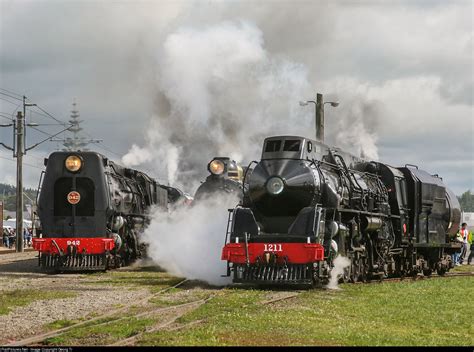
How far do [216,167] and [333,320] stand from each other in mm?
13989

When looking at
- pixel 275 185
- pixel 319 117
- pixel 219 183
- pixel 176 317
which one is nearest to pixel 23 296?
pixel 176 317

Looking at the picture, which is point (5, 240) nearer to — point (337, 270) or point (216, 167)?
point (216, 167)

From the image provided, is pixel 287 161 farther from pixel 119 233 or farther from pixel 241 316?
pixel 119 233

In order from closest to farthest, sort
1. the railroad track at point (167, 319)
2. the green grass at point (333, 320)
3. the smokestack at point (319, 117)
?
the railroad track at point (167, 319)
the green grass at point (333, 320)
the smokestack at point (319, 117)

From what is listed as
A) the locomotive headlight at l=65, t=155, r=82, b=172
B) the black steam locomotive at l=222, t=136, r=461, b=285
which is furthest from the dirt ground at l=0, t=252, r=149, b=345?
the locomotive headlight at l=65, t=155, r=82, b=172

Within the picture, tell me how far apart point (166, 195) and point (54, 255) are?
11.2 metres

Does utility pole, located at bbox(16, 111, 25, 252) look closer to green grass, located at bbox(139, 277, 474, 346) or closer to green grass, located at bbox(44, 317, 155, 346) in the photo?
→ green grass, located at bbox(139, 277, 474, 346)

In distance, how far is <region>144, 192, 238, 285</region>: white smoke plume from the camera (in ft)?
73.0

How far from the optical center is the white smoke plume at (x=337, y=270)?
1897 centimetres

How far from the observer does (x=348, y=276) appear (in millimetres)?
20234

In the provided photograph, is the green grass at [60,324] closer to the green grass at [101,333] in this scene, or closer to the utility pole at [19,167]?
the green grass at [101,333]

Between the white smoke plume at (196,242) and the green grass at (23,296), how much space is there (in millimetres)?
4515

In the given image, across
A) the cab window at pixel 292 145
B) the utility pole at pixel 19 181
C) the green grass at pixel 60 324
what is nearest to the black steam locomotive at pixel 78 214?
the cab window at pixel 292 145

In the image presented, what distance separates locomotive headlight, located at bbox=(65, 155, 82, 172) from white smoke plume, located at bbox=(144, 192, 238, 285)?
3.79 m
